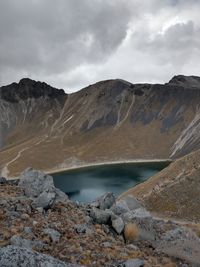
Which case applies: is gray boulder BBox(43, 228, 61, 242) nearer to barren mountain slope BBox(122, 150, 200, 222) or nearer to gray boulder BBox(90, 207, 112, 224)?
gray boulder BBox(90, 207, 112, 224)

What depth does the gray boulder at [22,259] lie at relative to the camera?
10229 mm

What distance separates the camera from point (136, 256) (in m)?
16.3

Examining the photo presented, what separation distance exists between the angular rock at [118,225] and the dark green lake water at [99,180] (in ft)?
314

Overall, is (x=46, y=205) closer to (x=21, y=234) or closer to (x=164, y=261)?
(x=21, y=234)

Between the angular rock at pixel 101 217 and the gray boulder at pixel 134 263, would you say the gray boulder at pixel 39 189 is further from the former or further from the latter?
the gray boulder at pixel 134 263

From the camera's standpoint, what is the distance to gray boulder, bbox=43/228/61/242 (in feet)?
51.5

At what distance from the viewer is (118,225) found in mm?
19328

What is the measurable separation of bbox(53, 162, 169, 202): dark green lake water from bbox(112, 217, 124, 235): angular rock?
9581 cm

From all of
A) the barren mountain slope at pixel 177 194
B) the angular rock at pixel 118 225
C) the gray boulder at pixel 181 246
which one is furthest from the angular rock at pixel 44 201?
the barren mountain slope at pixel 177 194

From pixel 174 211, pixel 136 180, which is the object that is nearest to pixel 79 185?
pixel 136 180

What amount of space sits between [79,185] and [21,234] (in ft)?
436

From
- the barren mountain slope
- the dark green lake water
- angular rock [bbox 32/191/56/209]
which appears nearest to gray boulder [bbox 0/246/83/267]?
angular rock [bbox 32/191/56/209]

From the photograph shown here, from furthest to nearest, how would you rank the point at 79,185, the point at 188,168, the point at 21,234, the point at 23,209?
1. the point at 79,185
2. the point at 188,168
3. the point at 23,209
4. the point at 21,234

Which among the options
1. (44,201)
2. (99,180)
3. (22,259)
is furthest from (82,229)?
(99,180)
